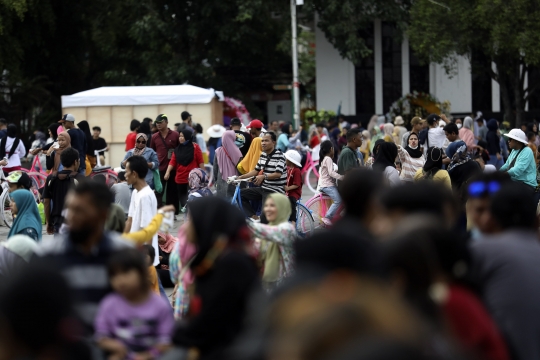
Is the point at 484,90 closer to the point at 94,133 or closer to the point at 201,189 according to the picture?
the point at 94,133

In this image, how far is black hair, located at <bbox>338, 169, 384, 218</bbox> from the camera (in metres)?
4.91

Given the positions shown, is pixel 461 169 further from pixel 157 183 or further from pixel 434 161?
pixel 157 183

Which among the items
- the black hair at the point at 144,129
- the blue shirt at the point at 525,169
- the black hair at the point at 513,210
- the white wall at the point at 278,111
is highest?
the white wall at the point at 278,111

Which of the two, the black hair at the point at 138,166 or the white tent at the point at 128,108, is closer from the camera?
the black hair at the point at 138,166

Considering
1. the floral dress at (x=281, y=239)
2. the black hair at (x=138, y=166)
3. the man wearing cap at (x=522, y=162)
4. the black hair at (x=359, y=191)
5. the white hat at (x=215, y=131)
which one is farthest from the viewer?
the white hat at (x=215, y=131)

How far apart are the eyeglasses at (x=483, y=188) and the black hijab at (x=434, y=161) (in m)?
5.95

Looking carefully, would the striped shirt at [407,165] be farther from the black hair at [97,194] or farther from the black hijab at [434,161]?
the black hair at [97,194]

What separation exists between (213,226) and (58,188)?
5.73 m

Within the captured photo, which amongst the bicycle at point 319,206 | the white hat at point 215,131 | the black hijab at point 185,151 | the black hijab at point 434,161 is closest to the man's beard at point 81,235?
the black hijab at point 434,161

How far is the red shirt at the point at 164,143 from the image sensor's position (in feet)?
48.9

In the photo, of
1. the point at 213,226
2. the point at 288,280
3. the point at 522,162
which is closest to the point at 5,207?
the point at 522,162

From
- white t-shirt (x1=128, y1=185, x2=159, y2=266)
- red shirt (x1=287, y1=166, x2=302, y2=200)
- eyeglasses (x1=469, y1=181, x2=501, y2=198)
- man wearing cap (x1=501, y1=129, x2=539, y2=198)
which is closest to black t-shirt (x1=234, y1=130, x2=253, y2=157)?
red shirt (x1=287, y1=166, x2=302, y2=200)

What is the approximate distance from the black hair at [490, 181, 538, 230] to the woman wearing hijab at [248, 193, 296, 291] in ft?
6.96

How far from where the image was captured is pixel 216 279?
4.31 metres
